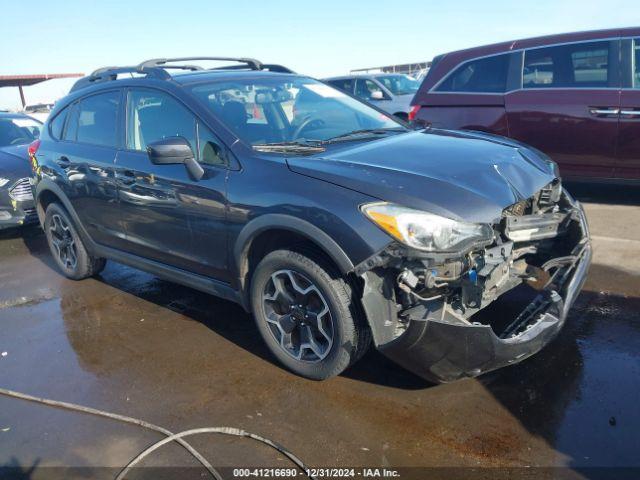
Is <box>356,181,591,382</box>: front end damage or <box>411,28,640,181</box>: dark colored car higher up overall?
<box>411,28,640,181</box>: dark colored car

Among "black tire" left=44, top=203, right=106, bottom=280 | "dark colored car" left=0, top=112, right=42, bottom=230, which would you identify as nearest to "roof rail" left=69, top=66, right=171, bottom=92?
"black tire" left=44, top=203, right=106, bottom=280

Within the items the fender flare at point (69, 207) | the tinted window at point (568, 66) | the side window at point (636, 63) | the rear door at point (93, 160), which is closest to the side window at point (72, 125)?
the rear door at point (93, 160)

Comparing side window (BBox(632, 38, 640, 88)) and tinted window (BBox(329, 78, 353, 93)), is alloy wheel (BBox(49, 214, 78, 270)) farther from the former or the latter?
tinted window (BBox(329, 78, 353, 93))

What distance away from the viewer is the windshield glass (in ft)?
11.6

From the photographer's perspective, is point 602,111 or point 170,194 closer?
point 170,194

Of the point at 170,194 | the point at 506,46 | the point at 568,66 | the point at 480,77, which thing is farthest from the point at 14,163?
the point at 568,66

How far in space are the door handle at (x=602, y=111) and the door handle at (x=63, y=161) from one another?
5.28m

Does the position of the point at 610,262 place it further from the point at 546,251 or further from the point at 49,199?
the point at 49,199

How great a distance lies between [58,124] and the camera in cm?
500

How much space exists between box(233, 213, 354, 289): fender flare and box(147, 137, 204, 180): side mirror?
555 mm

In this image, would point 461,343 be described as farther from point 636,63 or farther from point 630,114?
point 636,63

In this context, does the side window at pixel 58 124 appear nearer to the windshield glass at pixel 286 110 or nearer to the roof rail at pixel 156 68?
the roof rail at pixel 156 68

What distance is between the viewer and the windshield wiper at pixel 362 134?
360 cm

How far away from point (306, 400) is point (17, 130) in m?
7.35
